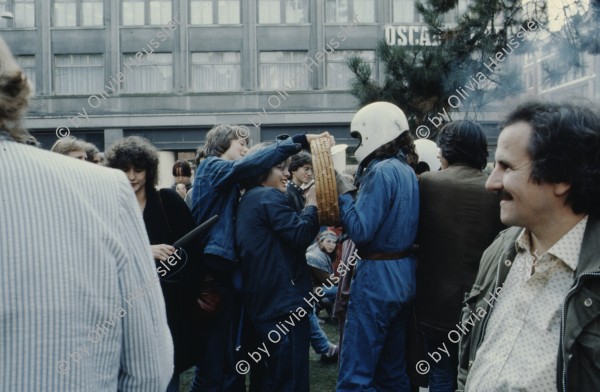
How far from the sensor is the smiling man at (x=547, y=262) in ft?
5.99

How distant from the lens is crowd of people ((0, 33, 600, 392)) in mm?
1530

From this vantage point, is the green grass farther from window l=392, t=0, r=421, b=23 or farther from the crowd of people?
window l=392, t=0, r=421, b=23

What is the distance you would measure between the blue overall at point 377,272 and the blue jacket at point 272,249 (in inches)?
12.9

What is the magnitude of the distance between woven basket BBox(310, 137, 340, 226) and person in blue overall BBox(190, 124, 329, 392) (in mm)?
292

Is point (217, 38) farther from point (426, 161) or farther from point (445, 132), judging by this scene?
point (445, 132)

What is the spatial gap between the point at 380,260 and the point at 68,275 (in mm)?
2879

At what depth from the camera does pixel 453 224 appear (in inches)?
163

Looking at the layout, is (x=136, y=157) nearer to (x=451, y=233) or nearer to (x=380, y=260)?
(x=380, y=260)

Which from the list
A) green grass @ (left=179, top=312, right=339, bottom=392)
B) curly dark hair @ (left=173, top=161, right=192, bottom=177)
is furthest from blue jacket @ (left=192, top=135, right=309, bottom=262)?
curly dark hair @ (left=173, top=161, right=192, bottom=177)

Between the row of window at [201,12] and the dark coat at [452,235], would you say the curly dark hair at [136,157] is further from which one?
the row of window at [201,12]

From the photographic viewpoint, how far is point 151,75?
2650 cm

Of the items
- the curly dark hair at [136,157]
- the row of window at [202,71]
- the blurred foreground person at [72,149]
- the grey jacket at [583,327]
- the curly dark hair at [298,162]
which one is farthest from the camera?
the row of window at [202,71]

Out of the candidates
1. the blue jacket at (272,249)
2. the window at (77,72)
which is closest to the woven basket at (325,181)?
the blue jacket at (272,249)

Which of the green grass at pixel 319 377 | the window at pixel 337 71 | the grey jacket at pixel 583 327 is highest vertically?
the window at pixel 337 71
